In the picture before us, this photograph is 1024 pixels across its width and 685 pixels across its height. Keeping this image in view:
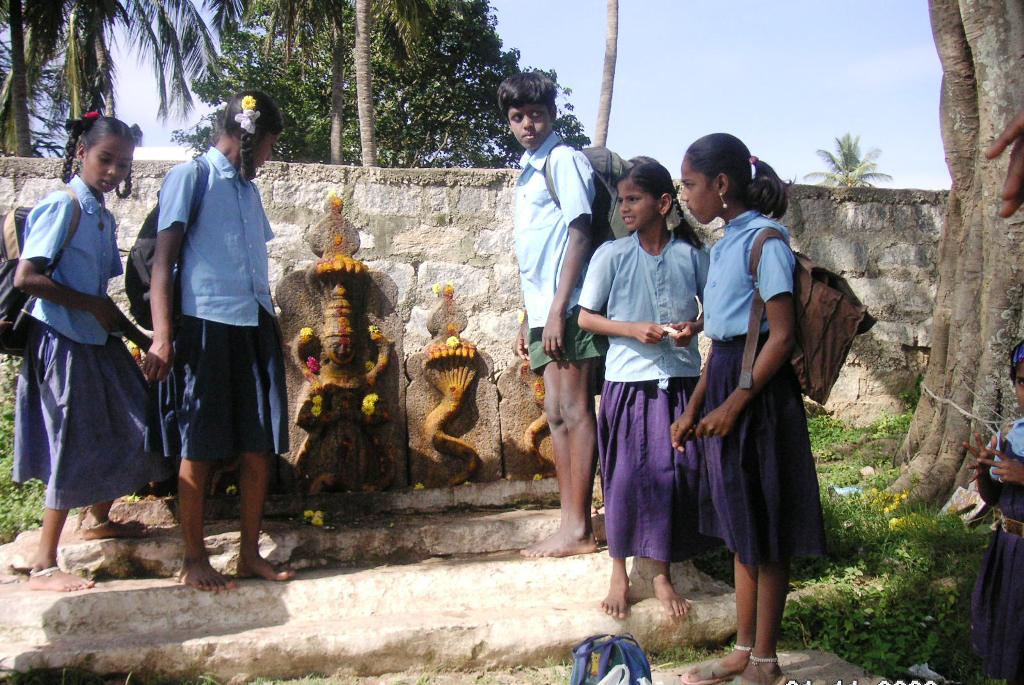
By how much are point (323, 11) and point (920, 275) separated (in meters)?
11.9

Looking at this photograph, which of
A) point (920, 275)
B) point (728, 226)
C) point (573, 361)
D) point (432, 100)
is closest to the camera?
point (728, 226)

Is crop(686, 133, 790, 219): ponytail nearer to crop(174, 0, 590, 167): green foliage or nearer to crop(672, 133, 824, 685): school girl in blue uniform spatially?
crop(672, 133, 824, 685): school girl in blue uniform

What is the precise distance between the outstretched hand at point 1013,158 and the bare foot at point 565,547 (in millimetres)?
1938

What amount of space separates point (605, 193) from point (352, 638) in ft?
6.22

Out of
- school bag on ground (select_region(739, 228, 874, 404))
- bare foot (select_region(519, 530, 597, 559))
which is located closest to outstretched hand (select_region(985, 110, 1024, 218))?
school bag on ground (select_region(739, 228, 874, 404))

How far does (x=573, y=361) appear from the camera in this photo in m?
3.35

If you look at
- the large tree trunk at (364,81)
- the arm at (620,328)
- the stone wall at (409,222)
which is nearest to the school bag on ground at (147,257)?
the stone wall at (409,222)

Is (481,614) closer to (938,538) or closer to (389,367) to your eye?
(389,367)

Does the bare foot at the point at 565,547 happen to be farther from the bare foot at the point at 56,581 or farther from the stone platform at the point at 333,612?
the bare foot at the point at 56,581

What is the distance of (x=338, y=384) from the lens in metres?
3.99

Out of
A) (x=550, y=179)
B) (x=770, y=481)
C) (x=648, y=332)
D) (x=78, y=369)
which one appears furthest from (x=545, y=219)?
(x=78, y=369)

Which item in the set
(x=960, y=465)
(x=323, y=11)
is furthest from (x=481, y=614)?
(x=323, y=11)

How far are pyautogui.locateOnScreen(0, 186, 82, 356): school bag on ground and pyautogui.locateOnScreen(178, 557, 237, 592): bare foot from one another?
98cm

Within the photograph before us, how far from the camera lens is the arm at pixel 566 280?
3.25m
